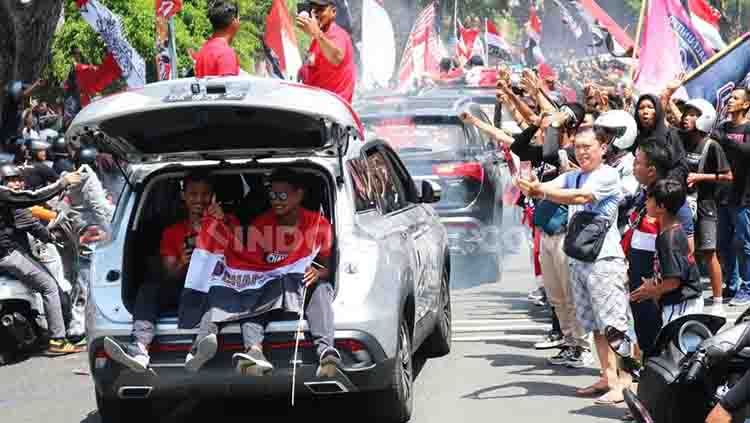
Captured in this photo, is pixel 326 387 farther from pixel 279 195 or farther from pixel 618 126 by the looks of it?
pixel 618 126

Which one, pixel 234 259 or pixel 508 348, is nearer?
pixel 234 259

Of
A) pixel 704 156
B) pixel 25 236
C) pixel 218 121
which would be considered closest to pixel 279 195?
pixel 218 121

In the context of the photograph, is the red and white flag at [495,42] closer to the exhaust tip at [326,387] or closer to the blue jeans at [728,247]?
the blue jeans at [728,247]

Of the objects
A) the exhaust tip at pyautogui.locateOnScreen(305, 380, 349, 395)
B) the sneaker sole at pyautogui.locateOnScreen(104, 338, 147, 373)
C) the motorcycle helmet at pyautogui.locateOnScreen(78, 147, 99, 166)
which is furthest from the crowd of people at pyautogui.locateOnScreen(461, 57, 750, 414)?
the motorcycle helmet at pyautogui.locateOnScreen(78, 147, 99, 166)

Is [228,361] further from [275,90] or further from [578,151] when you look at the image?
[578,151]

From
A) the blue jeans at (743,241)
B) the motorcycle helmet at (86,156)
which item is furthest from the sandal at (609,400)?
the motorcycle helmet at (86,156)

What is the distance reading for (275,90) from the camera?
7141 millimetres

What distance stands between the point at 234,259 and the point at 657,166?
8.05 feet

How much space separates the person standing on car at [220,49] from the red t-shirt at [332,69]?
1.89 feet

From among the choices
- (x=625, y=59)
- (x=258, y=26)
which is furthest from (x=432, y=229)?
(x=258, y=26)

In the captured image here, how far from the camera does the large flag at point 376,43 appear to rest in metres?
28.2

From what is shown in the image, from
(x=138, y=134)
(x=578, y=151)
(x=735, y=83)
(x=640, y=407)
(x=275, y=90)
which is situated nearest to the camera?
(x=640, y=407)

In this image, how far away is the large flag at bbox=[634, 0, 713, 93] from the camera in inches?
585

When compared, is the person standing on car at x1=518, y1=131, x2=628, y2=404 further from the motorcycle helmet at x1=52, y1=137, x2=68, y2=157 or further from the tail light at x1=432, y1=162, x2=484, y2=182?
the motorcycle helmet at x1=52, y1=137, x2=68, y2=157
